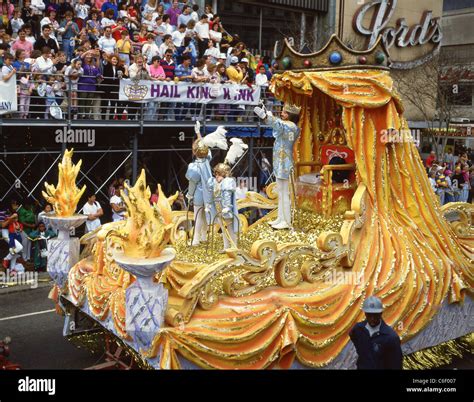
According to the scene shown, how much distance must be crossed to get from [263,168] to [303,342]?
485 inches

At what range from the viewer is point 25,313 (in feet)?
35.9

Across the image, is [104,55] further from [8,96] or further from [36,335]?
[36,335]

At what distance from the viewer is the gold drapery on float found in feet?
22.0

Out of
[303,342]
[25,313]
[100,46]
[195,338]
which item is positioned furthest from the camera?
[100,46]

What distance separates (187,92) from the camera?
49.9ft

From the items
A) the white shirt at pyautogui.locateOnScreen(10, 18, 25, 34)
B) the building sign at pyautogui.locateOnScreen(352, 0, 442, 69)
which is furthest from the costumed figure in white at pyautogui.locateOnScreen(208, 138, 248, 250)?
the building sign at pyautogui.locateOnScreen(352, 0, 442, 69)

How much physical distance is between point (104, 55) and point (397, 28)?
65.3 feet

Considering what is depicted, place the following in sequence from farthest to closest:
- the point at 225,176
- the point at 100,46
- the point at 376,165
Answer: the point at 100,46
the point at 376,165
the point at 225,176

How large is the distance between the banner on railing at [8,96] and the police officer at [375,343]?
905 centimetres

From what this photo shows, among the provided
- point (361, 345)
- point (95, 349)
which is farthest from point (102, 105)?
point (361, 345)

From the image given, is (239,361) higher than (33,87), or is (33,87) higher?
(33,87)

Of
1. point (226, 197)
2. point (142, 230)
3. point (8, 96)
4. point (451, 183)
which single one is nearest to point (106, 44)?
point (8, 96)
